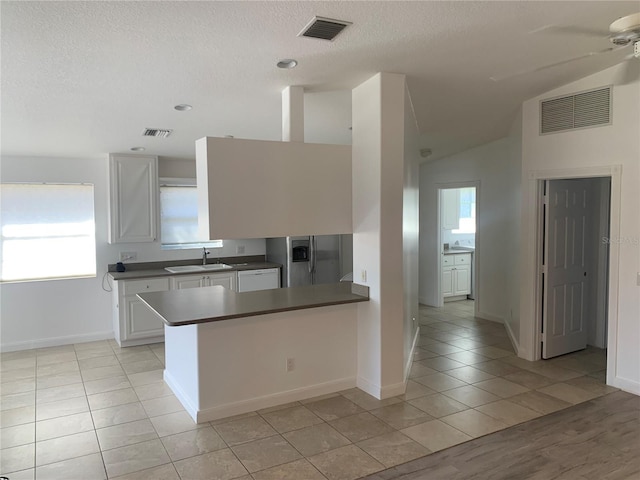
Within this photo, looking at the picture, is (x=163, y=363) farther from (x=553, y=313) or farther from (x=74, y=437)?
(x=553, y=313)

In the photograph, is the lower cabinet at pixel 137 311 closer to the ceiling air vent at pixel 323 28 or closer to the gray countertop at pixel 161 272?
the gray countertop at pixel 161 272

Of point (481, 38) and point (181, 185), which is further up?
point (481, 38)

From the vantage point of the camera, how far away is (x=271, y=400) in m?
3.76

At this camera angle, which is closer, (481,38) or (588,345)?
(481,38)

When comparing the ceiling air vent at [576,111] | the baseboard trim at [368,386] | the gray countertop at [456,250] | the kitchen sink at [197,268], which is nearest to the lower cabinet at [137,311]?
the kitchen sink at [197,268]

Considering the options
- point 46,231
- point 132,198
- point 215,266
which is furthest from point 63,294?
point 215,266

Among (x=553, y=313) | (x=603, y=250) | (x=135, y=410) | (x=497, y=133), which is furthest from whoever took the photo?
(x=497, y=133)

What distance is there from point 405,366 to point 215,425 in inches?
69.9

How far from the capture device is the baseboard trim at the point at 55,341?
555cm

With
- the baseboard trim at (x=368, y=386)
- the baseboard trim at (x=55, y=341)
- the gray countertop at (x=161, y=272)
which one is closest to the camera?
the baseboard trim at (x=368, y=386)

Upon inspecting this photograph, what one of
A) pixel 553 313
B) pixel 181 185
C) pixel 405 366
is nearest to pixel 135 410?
pixel 405 366

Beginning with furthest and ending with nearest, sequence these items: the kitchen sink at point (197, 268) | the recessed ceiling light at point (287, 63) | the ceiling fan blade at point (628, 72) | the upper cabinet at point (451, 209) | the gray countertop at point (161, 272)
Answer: the upper cabinet at point (451, 209) < the kitchen sink at point (197, 268) < the gray countertop at point (161, 272) < the ceiling fan blade at point (628, 72) < the recessed ceiling light at point (287, 63)

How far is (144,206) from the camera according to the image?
19.9 feet

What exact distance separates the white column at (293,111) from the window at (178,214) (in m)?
3.08
